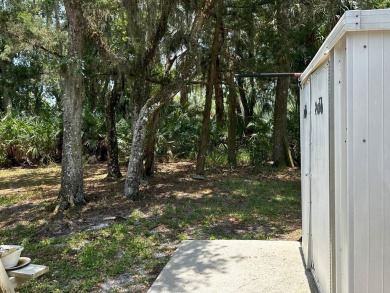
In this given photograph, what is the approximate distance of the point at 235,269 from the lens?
3.82 metres

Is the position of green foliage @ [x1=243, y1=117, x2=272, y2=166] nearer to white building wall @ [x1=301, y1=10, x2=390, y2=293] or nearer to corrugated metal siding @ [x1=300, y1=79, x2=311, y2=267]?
corrugated metal siding @ [x1=300, y1=79, x2=311, y2=267]

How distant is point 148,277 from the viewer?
4.09 meters

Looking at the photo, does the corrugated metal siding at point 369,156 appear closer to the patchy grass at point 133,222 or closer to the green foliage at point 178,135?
the patchy grass at point 133,222

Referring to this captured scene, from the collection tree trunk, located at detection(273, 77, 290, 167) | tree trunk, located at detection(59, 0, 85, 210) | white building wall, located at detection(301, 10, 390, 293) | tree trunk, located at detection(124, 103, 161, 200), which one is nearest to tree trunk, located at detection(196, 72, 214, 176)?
tree trunk, located at detection(124, 103, 161, 200)

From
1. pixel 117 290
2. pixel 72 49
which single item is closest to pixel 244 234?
pixel 117 290

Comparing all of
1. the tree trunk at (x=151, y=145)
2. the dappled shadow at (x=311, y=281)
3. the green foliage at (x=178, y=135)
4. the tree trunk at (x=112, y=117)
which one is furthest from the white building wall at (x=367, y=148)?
the green foliage at (x=178, y=135)

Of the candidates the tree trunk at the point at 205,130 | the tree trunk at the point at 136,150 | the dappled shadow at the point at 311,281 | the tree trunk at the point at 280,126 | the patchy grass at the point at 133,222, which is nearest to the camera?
the dappled shadow at the point at 311,281

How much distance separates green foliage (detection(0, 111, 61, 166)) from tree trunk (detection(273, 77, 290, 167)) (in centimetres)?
770

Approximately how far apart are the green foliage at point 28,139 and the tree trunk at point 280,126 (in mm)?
7703

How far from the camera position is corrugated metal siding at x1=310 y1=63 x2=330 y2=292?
8.51 ft

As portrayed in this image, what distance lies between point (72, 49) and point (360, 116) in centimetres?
583

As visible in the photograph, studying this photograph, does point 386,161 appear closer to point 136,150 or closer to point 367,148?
point 367,148

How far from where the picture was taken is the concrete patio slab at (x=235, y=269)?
11.3 feet

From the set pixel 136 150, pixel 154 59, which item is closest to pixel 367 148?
pixel 136 150
